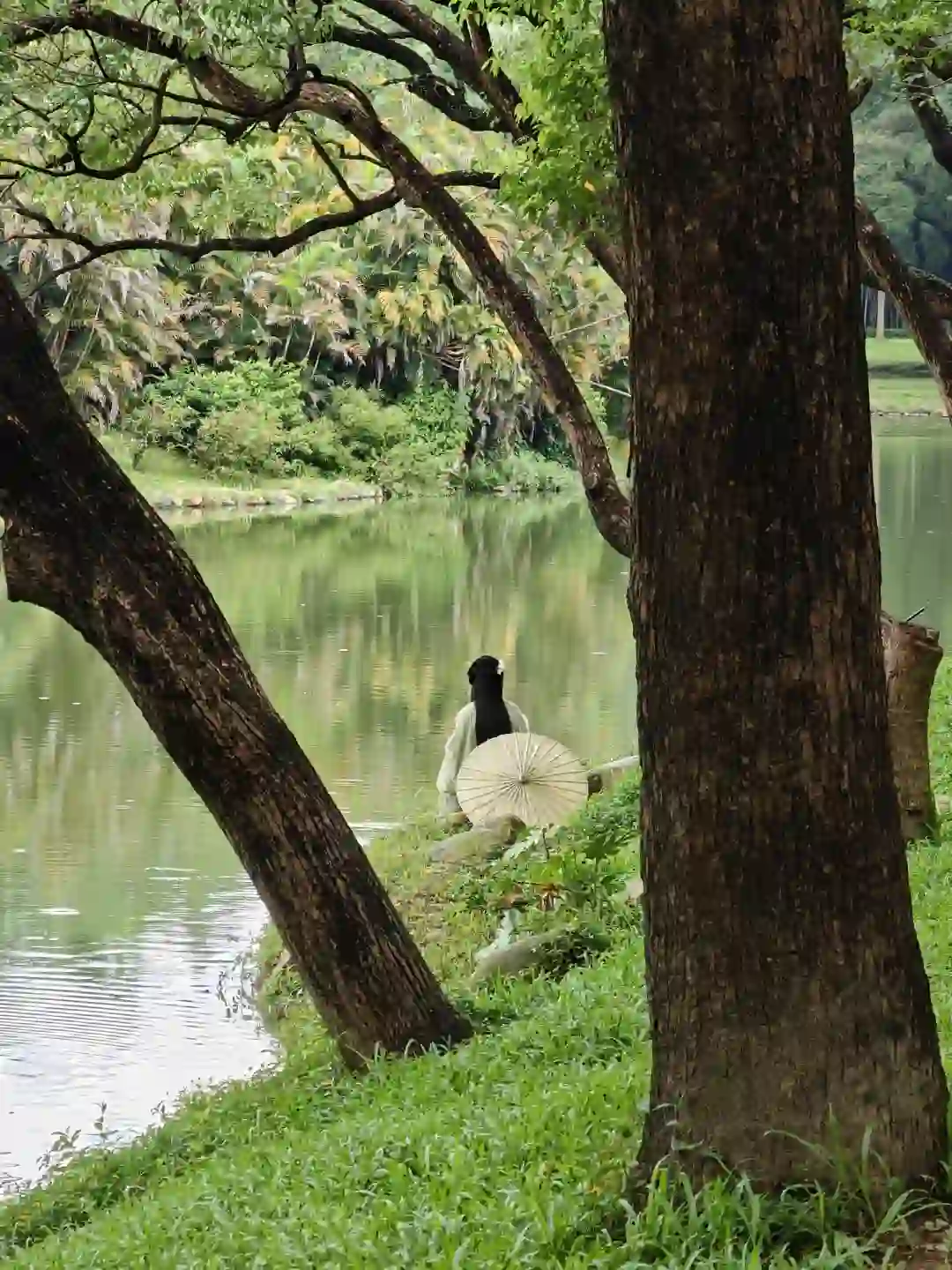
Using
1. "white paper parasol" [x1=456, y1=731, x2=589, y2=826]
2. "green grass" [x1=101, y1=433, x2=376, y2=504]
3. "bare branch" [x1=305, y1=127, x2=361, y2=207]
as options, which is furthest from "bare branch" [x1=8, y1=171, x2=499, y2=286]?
"green grass" [x1=101, y1=433, x2=376, y2=504]

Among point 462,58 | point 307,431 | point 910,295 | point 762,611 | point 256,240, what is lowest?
point 762,611

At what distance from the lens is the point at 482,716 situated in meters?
12.2

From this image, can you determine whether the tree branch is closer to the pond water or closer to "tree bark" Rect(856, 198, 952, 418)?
"tree bark" Rect(856, 198, 952, 418)

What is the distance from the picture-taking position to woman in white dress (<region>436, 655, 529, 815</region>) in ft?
39.8

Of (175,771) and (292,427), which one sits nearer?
(175,771)

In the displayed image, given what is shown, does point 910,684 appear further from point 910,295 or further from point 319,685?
point 319,685

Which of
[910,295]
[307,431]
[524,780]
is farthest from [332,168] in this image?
[307,431]

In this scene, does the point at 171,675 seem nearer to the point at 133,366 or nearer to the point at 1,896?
the point at 1,896

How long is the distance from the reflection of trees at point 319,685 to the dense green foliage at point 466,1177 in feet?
15.5

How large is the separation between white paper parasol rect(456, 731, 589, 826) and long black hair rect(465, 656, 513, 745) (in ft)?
1.17

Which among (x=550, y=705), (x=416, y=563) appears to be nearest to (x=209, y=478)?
(x=416, y=563)

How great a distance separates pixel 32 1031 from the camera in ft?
30.6

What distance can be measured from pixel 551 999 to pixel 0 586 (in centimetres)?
2382

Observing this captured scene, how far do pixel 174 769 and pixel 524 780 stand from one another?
16.7 feet
